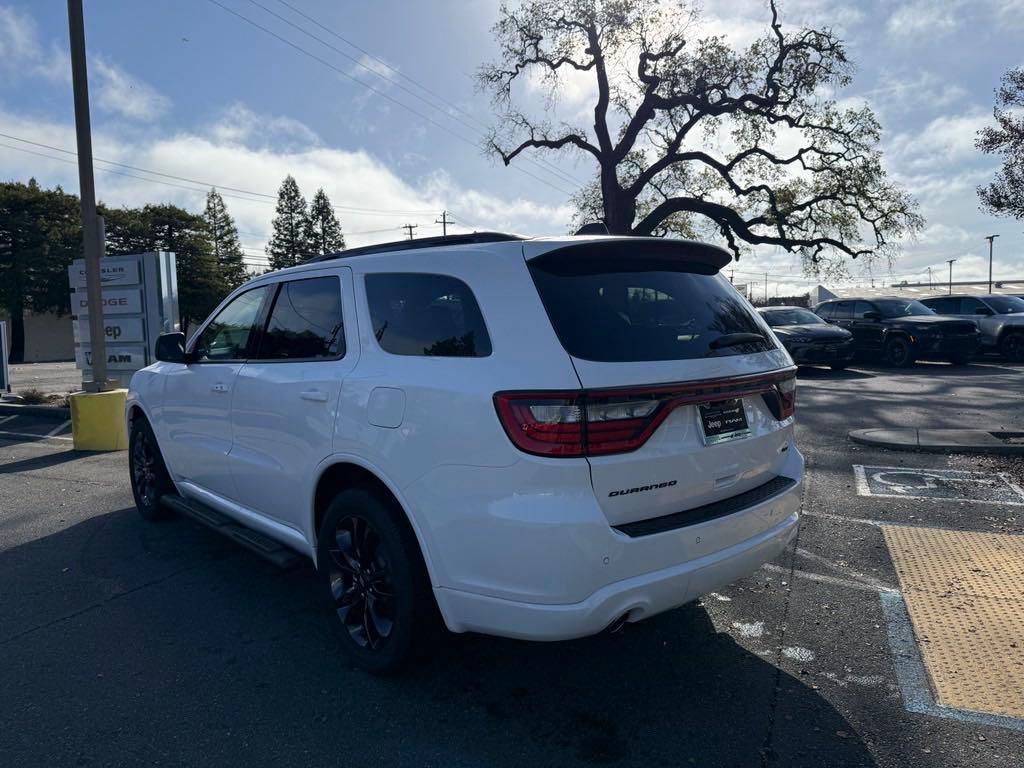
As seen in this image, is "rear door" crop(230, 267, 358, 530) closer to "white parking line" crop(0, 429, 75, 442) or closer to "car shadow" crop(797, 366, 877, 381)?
"white parking line" crop(0, 429, 75, 442)

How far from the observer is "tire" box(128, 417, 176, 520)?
538cm

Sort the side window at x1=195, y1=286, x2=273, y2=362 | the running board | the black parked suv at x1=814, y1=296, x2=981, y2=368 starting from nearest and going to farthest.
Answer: the running board → the side window at x1=195, y1=286, x2=273, y2=362 → the black parked suv at x1=814, y1=296, x2=981, y2=368

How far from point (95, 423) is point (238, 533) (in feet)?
20.2

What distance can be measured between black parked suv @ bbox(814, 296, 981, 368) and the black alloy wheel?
1660 cm

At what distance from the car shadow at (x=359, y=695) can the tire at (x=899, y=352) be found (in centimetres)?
1519

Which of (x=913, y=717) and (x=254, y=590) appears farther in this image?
(x=254, y=590)

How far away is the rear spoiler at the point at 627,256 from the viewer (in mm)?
2881

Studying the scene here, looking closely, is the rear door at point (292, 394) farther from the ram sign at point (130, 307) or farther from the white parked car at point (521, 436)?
the ram sign at point (130, 307)

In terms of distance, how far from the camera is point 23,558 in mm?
4902

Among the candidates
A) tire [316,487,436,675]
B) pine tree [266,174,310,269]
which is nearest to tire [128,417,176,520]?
tire [316,487,436,675]

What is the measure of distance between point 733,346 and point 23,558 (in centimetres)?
483

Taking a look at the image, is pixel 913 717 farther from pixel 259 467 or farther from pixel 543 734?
pixel 259 467

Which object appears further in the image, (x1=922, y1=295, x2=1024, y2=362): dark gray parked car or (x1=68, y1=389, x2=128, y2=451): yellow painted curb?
(x1=922, y1=295, x2=1024, y2=362): dark gray parked car

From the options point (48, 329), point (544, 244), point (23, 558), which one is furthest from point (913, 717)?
point (48, 329)
